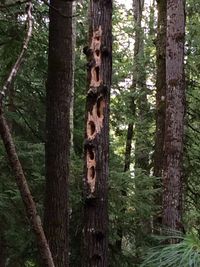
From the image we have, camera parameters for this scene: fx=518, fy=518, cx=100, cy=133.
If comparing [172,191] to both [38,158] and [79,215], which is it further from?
[38,158]

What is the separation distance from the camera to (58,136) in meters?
7.37

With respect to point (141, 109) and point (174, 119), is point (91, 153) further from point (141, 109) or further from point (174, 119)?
point (141, 109)

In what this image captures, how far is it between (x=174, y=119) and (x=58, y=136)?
2.55 meters

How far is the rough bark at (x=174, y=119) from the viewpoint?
859 centimetres

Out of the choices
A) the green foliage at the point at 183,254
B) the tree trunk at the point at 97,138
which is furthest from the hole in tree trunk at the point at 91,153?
the green foliage at the point at 183,254

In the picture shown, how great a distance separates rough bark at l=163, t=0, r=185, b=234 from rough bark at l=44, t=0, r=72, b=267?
2133mm

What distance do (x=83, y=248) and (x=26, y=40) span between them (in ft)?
10.8

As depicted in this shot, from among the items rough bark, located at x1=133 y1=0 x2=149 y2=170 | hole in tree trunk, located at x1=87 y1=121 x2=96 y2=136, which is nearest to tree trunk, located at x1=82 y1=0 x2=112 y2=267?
hole in tree trunk, located at x1=87 y1=121 x2=96 y2=136

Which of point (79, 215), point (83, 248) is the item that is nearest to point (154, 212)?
point (79, 215)

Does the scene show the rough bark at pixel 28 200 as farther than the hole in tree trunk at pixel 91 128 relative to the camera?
No

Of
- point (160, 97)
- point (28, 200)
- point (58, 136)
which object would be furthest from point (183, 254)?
point (160, 97)

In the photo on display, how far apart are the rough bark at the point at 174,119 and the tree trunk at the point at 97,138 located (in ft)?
10.2

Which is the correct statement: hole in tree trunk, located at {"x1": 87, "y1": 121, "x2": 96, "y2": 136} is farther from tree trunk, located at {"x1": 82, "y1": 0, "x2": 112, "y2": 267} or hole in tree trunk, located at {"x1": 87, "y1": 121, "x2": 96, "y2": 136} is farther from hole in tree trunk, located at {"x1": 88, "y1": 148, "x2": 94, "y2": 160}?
Answer: hole in tree trunk, located at {"x1": 88, "y1": 148, "x2": 94, "y2": 160}

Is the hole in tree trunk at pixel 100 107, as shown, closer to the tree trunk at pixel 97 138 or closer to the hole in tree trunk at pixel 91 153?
the tree trunk at pixel 97 138
